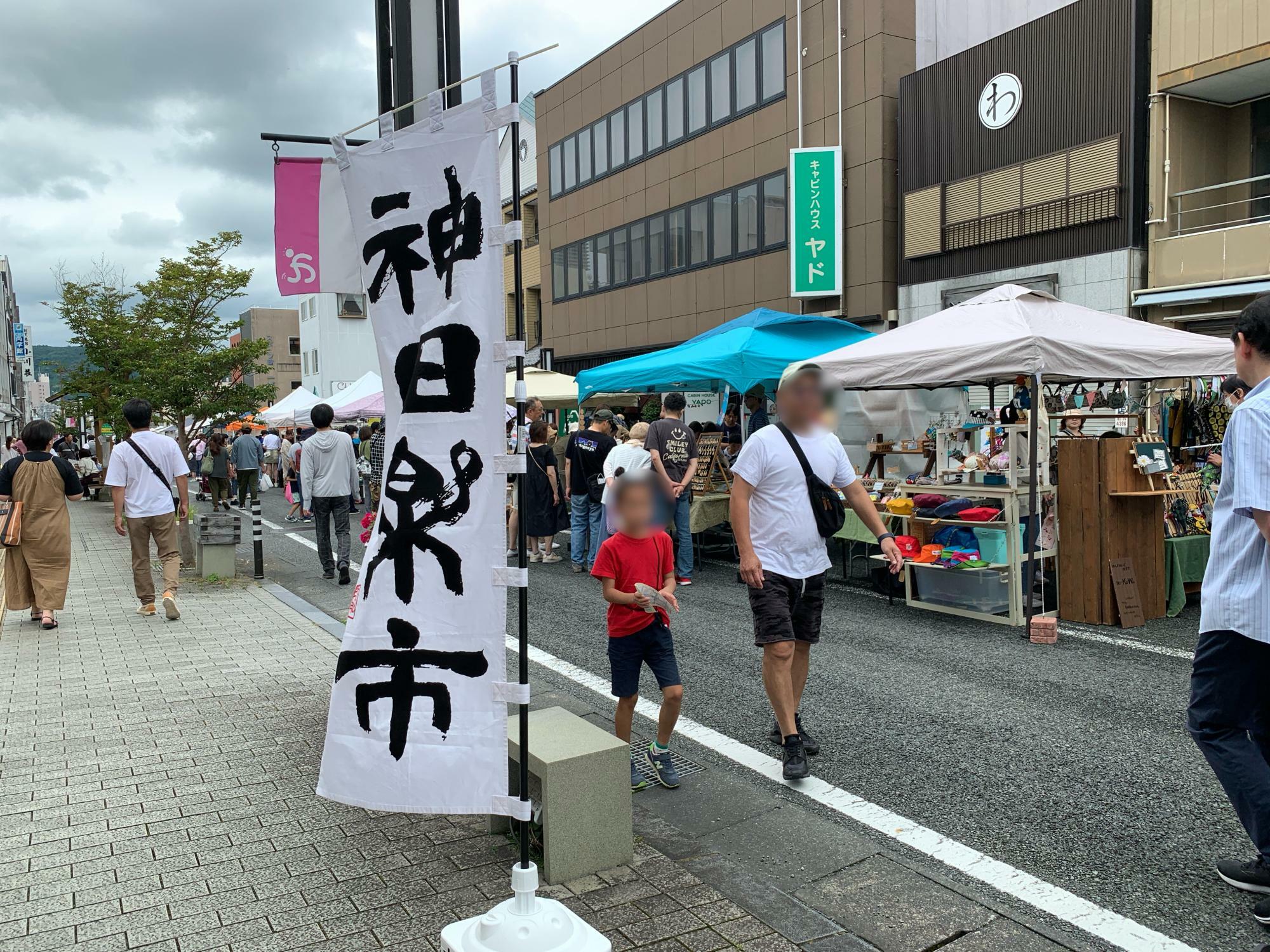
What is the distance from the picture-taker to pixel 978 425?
8617 millimetres

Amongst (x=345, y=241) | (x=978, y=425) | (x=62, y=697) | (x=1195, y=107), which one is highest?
(x=1195, y=107)

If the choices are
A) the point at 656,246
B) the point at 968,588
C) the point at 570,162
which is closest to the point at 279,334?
the point at 570,162

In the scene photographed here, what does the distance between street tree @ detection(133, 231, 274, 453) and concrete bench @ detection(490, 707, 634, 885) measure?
17.3m

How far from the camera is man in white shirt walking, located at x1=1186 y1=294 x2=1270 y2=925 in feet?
9.78

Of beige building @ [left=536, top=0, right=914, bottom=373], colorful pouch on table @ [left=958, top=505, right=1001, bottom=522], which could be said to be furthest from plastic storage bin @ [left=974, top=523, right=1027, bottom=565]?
beige building @ [left=536, top=0, right=914, bottom=373]

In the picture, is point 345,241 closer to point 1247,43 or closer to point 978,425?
point 978,425

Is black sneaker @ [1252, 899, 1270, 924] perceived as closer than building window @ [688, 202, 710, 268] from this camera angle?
Yes

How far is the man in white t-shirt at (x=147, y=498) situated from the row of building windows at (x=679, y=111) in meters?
17.0

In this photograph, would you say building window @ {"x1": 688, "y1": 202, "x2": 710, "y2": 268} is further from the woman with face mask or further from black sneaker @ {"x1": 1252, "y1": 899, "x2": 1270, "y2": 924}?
black sneaker @ {"x1": 1252, "y1": 899, "x2": 1270, "y2": 924}

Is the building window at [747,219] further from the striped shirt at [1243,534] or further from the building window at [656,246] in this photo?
the striped shirt at [1243,534]

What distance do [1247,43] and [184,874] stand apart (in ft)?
52.9

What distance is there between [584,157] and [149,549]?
76.1ft

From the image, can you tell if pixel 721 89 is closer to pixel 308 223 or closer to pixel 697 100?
pixel 697 100

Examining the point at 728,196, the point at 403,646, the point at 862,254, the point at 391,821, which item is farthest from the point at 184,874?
the point at 728,196
